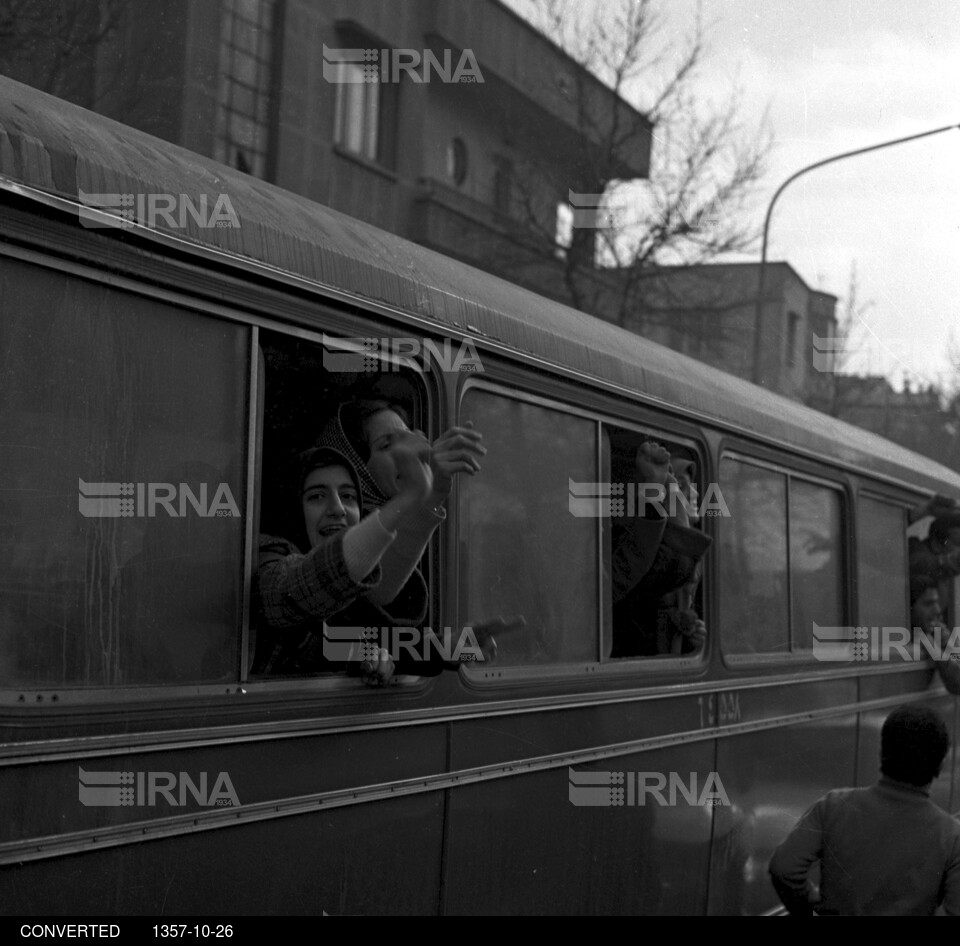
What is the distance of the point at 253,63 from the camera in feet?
17.6

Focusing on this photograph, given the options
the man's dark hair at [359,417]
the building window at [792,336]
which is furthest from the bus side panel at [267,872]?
the building window at [792,336]

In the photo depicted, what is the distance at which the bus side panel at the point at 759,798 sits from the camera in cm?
539

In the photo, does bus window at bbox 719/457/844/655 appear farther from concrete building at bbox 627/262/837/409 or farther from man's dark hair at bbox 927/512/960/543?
concrete building at bbox 627/262/837/409

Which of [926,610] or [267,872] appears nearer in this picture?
[267,872]

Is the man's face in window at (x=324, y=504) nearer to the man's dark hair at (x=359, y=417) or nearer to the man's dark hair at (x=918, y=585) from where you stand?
the man's dark hair at (x=359, y=417)

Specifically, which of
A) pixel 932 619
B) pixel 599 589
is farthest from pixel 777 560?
pixel 932 619

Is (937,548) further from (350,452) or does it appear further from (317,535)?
(317,535)

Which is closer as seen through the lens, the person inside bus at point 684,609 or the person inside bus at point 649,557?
the person inside bus at point 649,557

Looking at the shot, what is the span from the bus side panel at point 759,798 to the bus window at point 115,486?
9.81 feet

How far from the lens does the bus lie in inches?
102

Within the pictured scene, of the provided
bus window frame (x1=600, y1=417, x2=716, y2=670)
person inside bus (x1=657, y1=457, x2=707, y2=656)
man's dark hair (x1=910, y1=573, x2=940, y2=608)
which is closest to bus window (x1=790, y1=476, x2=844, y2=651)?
bus window frame (x1=600, y1=417, x2=716, y2=670)

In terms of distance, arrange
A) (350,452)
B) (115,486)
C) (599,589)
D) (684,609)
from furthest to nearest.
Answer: (684,609) → (599,589) → (350,452) → (115,486)

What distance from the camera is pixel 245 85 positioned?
201 inches

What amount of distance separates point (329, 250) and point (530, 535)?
1223 millimetres
